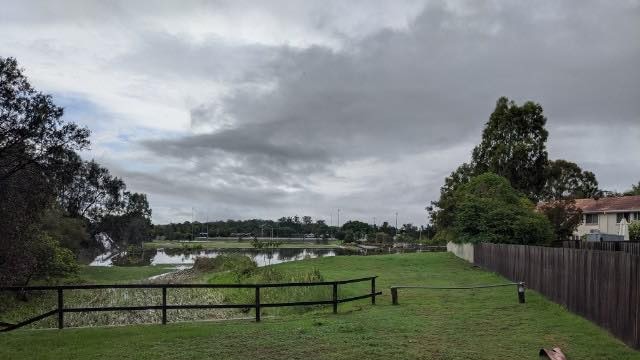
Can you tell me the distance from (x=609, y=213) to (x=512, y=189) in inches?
1103

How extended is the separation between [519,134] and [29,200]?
51.5 metres

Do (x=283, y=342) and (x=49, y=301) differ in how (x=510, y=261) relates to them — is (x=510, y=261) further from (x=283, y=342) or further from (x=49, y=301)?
(x=49, y=301)

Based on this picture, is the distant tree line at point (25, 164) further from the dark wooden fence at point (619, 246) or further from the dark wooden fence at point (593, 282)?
the dark wooden fence at point (619, 246)

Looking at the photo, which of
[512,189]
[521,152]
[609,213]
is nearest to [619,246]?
[512,189]

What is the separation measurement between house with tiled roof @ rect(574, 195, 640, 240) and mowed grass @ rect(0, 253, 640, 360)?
51447 mm

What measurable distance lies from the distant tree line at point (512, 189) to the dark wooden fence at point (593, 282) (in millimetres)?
16059

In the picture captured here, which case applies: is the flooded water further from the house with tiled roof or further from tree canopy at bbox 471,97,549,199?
the house with tiled roof

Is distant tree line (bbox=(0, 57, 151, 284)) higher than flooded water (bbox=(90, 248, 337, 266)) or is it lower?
higher

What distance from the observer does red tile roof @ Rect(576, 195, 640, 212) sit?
214ft

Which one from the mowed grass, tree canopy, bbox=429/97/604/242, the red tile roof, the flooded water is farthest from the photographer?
the flooded water

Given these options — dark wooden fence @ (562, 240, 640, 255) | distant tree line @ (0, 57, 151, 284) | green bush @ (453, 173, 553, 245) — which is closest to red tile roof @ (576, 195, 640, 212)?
green bush @ (453, 173, 553, 245)

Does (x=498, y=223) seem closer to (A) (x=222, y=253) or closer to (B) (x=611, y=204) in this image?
(B) (x=611, y=204)

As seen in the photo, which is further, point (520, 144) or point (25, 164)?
point (520, 144)

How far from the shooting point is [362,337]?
12367 millimetres
